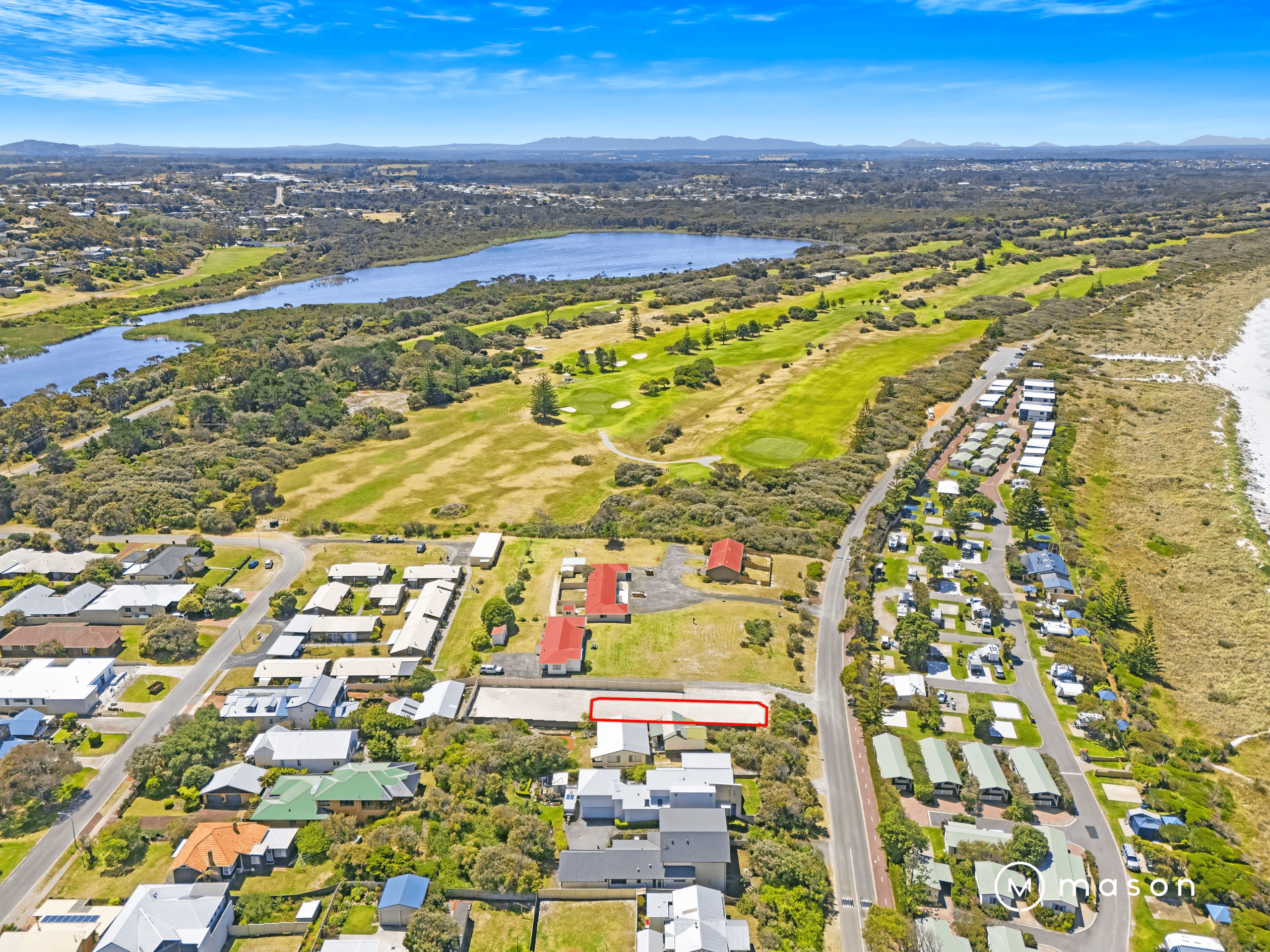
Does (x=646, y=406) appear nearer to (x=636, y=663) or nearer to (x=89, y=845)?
(x=636, y=663)

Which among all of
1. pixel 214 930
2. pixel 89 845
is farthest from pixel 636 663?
pixel 89 845

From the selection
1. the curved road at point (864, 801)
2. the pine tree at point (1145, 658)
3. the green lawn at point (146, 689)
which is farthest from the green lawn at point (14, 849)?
the pine tree at point (1145, 658)

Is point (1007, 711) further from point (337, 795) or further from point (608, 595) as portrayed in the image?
point (337, 795)

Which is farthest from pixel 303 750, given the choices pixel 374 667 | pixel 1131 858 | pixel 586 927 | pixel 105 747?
pixel 1131 858

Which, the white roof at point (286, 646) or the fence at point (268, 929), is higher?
the white roof at point (286, 646)

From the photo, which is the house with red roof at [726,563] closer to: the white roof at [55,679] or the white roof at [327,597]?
the white roof at [327,597]

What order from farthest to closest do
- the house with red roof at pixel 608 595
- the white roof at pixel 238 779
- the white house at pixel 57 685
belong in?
the house with red roof at pixel 608 595, the white house at pixel 57 685, the white roof at pixel 238 779

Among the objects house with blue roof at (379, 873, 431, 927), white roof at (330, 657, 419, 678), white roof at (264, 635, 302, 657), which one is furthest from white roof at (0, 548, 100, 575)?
house with blue roof at (379, 873, 431, 927)
